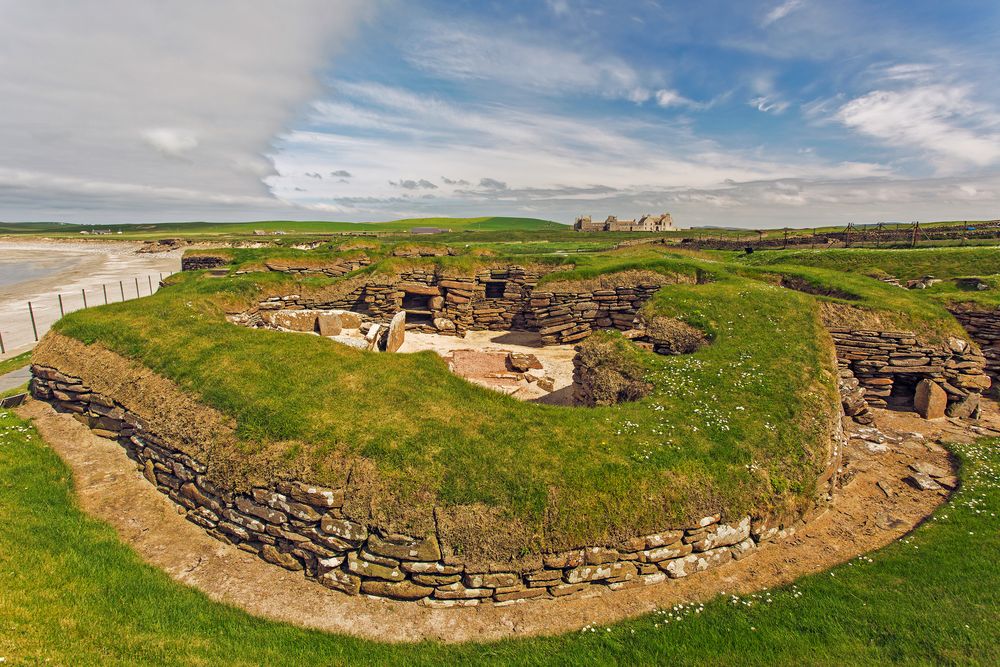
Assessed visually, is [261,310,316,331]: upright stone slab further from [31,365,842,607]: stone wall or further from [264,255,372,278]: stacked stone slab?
[31,365,842,607]: stone wall

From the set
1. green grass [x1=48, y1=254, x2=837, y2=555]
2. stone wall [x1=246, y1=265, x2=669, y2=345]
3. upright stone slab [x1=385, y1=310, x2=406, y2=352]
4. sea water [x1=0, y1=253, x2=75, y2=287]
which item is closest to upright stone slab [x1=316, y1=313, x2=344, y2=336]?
upright stone slab [x1=385, y1=310, x2=406, y2=352]

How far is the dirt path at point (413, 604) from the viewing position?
6.58 meters

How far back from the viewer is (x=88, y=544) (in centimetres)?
761

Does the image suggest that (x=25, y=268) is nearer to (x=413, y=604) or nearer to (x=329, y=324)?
(x=329, y=324)

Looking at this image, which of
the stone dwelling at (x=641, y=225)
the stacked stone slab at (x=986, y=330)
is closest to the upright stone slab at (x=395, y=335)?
the stacked stone slab at (x=986, y=330)

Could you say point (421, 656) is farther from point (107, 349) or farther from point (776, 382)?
point (107, 349)

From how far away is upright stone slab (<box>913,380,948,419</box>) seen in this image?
13.5 meters

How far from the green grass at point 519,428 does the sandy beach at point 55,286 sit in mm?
21447

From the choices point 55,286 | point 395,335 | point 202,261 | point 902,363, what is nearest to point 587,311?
point 395,335

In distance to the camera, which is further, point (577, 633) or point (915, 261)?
point (915, 261)

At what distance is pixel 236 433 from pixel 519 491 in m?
5.91

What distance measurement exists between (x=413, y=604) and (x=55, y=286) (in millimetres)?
61814

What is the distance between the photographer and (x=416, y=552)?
676 centimetres

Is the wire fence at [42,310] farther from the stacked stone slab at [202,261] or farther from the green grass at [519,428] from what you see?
the green grass at [519,428]
